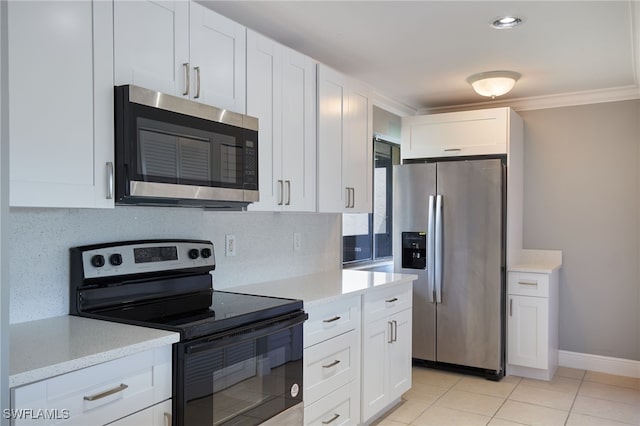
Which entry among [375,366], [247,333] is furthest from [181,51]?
[375,366]

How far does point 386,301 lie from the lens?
3.14 metres

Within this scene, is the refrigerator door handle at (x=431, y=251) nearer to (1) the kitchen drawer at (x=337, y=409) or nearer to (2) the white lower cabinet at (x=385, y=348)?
(2) the white lower cabinet at (x=385, y=348)

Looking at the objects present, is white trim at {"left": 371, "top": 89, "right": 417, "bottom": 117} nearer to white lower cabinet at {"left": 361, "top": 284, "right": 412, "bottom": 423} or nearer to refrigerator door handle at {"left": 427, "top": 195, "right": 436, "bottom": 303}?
refrigerator door handle at {"left": 427, "top": 195, "right": 436, "bottom": 303}

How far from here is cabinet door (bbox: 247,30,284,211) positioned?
2508mm

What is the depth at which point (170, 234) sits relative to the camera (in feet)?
8.00

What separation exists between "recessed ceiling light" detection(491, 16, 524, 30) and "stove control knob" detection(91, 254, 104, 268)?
2271 mm

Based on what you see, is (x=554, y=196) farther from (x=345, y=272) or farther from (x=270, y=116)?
(x=270, y=116)

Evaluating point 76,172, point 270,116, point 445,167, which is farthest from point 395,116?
point 76,172

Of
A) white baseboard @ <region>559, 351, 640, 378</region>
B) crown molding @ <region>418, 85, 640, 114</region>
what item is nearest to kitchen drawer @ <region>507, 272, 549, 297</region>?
white baseboard @ <region>559, 351, 640, 378</region>

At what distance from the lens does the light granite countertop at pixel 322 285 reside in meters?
2.56

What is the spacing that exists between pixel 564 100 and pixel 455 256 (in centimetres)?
171

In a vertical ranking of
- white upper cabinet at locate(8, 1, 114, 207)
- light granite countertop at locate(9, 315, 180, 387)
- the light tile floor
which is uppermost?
white upper cabinet at locate(8, 1, 114, 207)

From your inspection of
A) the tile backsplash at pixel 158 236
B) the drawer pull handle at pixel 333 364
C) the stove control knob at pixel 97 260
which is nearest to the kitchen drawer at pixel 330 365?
the drawer pull handle at pixel 333 364

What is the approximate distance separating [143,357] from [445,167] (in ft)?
10.3
